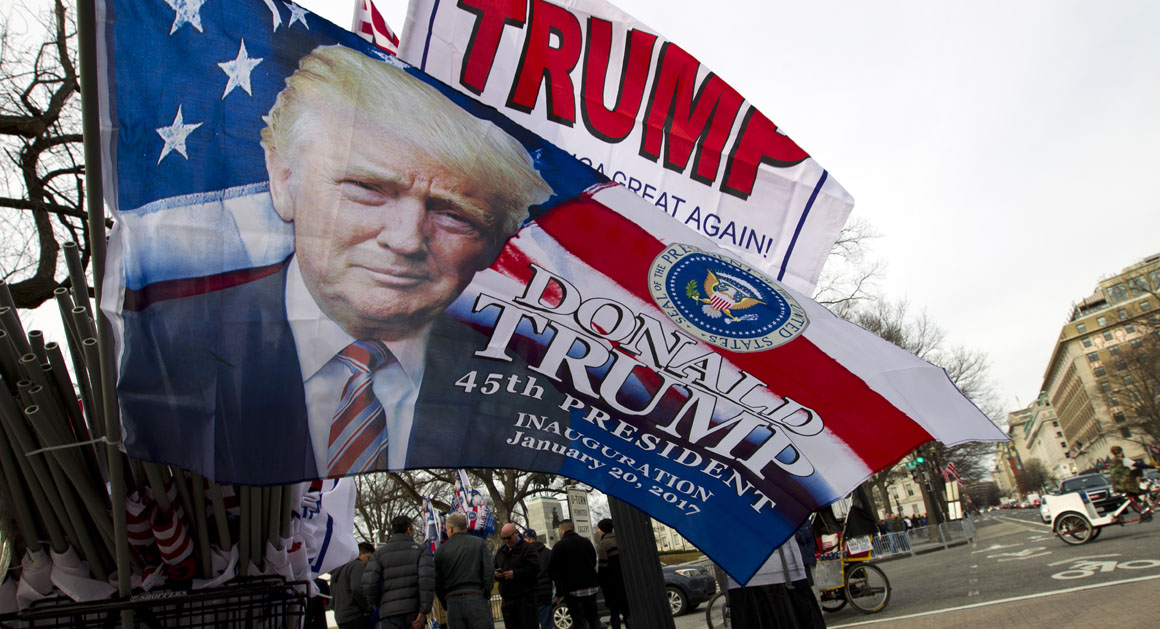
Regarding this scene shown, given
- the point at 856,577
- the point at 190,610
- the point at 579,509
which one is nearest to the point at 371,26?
the point at 190,610

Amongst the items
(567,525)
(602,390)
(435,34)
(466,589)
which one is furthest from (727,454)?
(567,525)

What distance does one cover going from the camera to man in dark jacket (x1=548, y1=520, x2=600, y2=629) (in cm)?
915

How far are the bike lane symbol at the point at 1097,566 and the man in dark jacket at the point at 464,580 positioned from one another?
7292 millimetres

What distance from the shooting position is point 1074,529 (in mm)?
15109

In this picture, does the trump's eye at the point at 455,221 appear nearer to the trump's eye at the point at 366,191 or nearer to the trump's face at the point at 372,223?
the trump's face at the point at 372,223

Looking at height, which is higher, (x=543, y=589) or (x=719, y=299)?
(x=719, y=299)

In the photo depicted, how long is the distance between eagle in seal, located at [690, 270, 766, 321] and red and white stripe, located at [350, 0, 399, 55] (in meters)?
3.78

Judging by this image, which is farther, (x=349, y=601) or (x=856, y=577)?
(x=856, y=577)

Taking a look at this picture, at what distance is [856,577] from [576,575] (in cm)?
399

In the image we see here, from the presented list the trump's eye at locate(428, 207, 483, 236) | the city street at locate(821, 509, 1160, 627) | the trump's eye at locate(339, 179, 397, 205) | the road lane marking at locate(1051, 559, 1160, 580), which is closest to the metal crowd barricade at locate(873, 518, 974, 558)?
the city street at locate(821, 509, 1160, 627)

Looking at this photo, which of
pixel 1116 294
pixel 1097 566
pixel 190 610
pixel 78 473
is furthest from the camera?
pixel 1116 294

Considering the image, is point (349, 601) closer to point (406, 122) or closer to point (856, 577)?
point (856, 577)

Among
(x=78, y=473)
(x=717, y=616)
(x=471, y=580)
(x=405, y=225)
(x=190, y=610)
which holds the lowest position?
(x=717, y=616)

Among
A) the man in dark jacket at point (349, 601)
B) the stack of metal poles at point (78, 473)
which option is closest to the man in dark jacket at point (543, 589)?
A: the man in dark jacket at point (349, 601)
